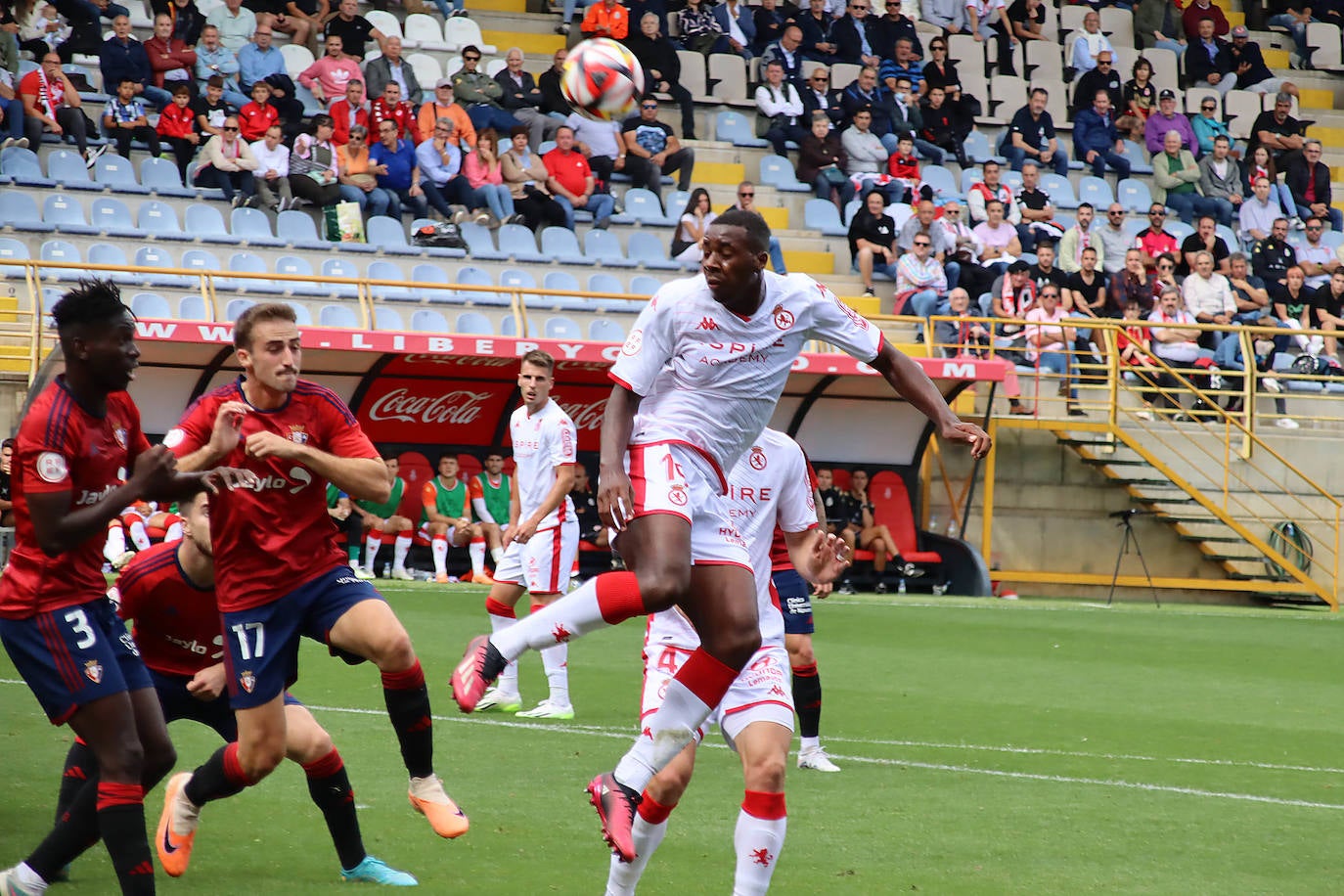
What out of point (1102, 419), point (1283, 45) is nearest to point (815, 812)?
point (1102, 419)

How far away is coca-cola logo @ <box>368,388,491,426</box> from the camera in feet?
64.2

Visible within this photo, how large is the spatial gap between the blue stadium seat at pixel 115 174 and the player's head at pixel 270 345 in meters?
15.5

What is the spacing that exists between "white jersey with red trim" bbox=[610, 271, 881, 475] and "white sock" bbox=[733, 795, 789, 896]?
122 cm

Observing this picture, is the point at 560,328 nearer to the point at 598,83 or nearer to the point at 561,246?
the point at 561,246

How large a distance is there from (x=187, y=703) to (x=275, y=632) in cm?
72

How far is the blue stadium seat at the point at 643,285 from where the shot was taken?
2192 centimetres

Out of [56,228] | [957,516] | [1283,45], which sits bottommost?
[957,516]

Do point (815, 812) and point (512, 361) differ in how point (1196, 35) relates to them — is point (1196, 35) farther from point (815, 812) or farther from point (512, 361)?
point (815, 812)

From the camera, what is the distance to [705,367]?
18.3 feet

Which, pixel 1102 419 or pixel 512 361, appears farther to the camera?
pixel 1102 419

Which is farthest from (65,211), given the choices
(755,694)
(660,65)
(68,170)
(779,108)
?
(755,694)

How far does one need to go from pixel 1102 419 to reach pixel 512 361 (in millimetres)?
9041

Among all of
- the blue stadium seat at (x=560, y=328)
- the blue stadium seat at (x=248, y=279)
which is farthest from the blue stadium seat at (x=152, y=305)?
the blue stadium seat at (x=560, y=328)

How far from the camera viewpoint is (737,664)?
528 cm
